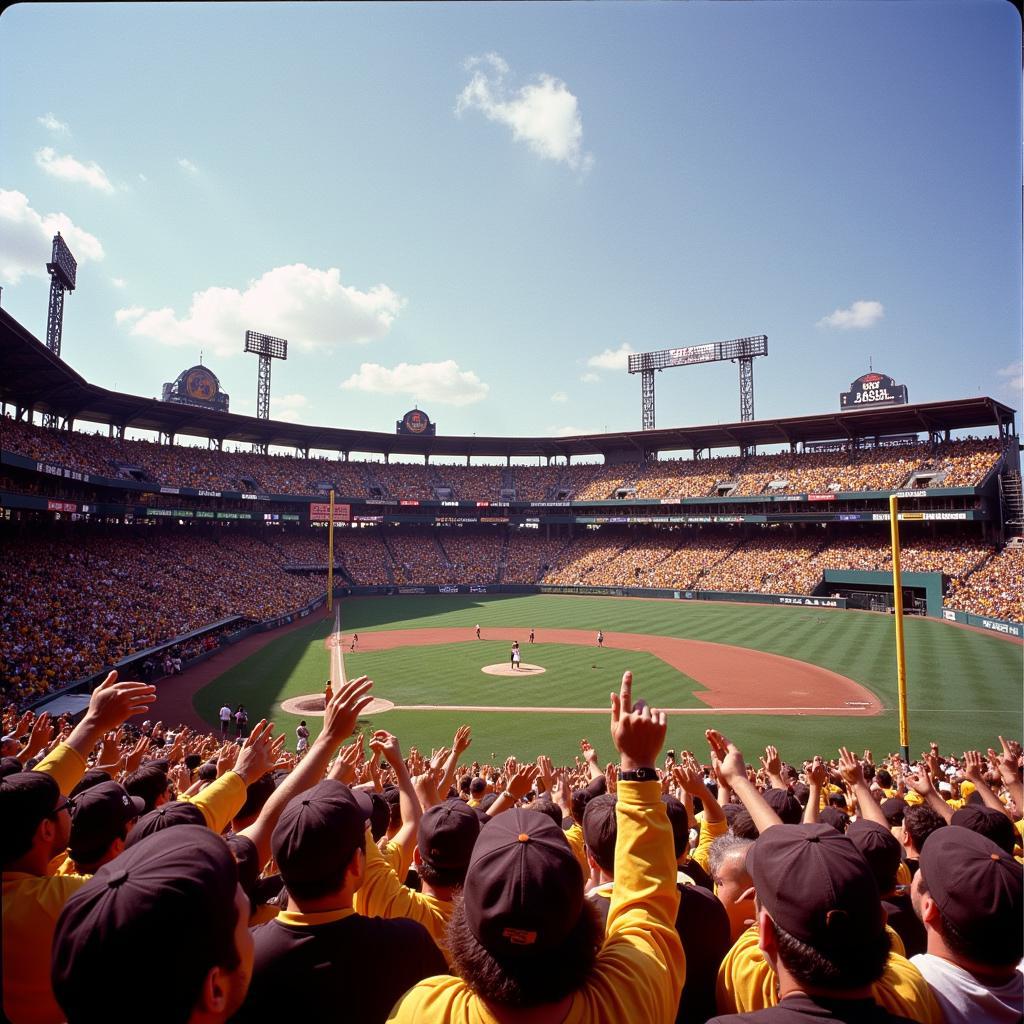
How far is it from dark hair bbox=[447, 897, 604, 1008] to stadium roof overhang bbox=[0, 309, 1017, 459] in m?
35.2

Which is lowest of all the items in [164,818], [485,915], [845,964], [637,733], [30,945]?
[30,945]

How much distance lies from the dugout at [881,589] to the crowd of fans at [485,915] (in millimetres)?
47425

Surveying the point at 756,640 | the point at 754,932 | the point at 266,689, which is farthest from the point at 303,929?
the point at 756,640

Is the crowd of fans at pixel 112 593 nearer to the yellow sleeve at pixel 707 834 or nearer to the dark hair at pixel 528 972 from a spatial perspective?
the yellow sleeve at pixel 707 834

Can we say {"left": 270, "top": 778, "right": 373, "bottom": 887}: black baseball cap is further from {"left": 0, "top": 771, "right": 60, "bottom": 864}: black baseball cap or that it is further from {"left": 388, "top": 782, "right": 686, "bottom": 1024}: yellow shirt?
{"left": 0, "top": 771, "right": 60, "bottom": 864}: black baseball cap

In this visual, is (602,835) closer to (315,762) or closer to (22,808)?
(315,762)

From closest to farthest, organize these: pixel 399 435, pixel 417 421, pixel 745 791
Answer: pixel 745 791 < pixel 399 435 < pixel 417 421

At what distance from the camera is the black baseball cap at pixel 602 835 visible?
3617 mm

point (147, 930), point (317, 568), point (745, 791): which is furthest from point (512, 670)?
point (317, 568)

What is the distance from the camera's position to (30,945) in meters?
2.88

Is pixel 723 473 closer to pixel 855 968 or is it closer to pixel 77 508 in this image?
pixel 77 508

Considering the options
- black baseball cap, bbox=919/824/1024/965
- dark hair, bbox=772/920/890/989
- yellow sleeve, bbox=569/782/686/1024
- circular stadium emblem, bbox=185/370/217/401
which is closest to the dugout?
black baseball cap, bbox=919/824/1024/965

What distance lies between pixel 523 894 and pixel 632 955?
62 centimetres

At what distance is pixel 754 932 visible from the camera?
9.79ft
